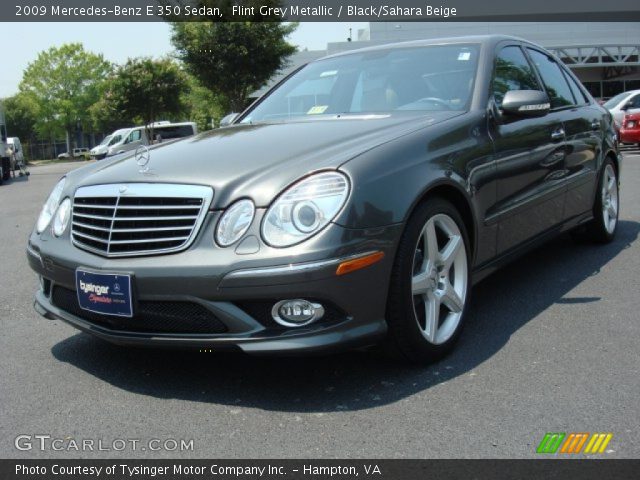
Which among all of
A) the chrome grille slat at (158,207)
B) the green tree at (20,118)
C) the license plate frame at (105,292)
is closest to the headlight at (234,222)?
the chrome grille slat at (158,207)

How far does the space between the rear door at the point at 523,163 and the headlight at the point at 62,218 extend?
7.12 ft

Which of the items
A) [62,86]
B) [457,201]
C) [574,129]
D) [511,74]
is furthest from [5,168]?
[62,86]

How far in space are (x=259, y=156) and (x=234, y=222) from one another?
484 millimetres

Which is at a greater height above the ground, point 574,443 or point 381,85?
point 381,85

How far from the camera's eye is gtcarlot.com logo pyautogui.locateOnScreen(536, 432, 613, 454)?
99.6 inches

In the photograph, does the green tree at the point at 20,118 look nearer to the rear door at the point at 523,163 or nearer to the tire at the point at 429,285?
the rear door at the point at 523,163

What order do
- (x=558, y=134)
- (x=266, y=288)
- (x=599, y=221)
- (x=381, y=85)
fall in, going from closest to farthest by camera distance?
1. (x=266, y=288)
2. (x=381, y=85)
3. (x=558, y=134)
4. (x=599, y=221)

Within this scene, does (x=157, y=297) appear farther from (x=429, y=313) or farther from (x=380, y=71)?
(x=380, y=71)

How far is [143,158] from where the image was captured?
3600 mm

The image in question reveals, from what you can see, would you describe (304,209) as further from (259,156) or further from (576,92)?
(576,92)

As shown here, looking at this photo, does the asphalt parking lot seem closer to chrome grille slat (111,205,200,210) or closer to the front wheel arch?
the front wheel arch

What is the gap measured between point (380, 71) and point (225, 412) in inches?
95.0

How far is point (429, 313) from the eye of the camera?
336cm

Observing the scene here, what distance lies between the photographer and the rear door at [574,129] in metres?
4.94
